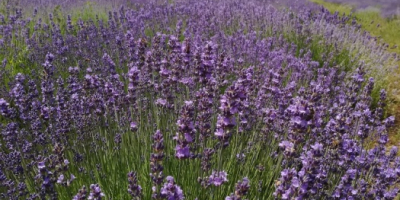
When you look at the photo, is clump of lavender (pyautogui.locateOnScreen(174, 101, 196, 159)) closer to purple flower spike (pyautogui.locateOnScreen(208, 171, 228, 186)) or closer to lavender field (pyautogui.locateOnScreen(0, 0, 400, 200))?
lavender field (pyautogui.locateOnScreen(0, 0, 400, 200))

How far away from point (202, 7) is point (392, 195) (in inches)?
288

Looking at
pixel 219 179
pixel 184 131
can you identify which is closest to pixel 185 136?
pixel 184 131

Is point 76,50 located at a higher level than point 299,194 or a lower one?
lower

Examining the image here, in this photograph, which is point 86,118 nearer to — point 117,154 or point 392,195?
point 117,154

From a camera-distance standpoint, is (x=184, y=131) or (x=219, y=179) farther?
(x=219, y=179)

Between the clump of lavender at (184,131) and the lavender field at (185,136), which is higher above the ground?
the clump of lavender at (184,131)

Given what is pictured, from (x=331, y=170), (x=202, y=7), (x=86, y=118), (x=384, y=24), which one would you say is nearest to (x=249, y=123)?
(x=331, y=170)

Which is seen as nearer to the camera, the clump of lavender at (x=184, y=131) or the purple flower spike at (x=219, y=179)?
the clump of lavender at (x=184, y=131)

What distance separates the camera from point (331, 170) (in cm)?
258

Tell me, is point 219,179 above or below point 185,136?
below

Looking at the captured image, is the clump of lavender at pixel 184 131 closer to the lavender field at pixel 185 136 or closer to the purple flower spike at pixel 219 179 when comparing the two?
the lavender field at pixel 185 136

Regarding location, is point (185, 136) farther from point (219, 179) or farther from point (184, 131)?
point (219, 179)

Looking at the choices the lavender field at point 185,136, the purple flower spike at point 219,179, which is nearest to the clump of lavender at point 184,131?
the lavender field at point 185,136

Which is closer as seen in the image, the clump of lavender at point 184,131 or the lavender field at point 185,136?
the clump of lavender at point 184,131
